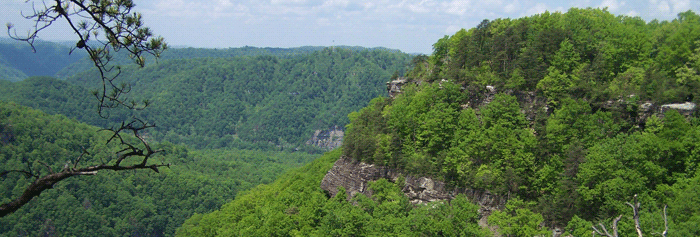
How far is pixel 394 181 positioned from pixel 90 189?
93.2 meters

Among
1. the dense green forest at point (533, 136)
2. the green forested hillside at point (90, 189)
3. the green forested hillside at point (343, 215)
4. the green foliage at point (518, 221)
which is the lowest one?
the green forested hillside at point (90, 189)

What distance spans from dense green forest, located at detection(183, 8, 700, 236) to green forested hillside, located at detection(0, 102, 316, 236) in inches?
2581

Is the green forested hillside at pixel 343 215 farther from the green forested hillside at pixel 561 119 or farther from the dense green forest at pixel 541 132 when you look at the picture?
the green forested hillside at pixel 561 119

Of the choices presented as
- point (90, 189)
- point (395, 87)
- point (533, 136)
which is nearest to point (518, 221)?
point (533, 136)

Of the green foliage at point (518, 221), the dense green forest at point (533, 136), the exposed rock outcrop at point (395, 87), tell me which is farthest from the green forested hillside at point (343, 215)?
the exposed rock outcrop at point (395, 87)

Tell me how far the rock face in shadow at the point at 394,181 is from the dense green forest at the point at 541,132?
29.0 inches

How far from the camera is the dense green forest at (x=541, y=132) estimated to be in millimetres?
36000

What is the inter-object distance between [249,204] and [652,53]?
4653cm

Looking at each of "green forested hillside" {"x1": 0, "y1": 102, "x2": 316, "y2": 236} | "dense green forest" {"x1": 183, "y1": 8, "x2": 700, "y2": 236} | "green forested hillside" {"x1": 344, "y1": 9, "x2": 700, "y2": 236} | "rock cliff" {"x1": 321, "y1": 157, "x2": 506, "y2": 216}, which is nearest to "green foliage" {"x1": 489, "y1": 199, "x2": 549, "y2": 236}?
"dense green forest" {"x1": 183, "y1": 8, "x2": 700, "y2": 236}

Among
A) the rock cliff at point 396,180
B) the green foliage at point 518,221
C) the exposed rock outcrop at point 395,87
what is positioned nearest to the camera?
the green foliage at point 518,221

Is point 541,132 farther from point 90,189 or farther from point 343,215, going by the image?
point 90,189

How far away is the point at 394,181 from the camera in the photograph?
49.3 m

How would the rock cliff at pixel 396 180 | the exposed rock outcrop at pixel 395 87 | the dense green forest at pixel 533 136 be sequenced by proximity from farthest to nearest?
the exposed rock outcrop at pixel 395 87
the rock cliff at pixel 396 180
the dense green forest at pixel 533 136

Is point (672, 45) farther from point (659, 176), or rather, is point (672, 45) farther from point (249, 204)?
point (249, 204)
